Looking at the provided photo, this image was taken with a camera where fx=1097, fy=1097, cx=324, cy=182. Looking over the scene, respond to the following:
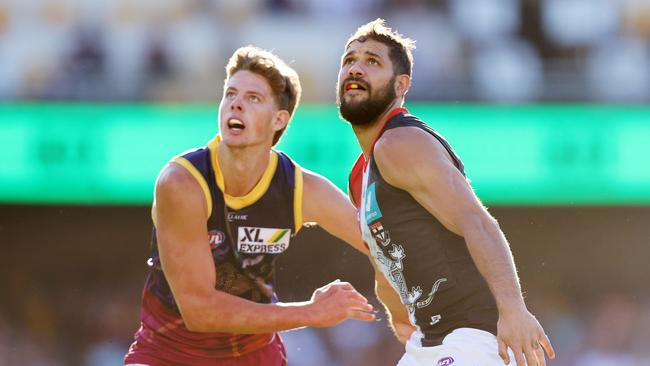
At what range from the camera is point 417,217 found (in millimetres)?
4727

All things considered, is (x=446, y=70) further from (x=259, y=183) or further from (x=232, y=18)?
(x=259, y=183)

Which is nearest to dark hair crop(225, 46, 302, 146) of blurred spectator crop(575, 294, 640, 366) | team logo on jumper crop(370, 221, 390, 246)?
team logo on jumper crop(370, 221, 390, 246)

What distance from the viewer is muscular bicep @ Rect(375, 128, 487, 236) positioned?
445 cm

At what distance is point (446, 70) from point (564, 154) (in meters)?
1.63

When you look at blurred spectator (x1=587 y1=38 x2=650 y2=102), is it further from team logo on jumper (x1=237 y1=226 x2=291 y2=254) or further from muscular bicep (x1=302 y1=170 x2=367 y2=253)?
team logo on jumper (x1=237 y1=226 x2=291 y2=254)

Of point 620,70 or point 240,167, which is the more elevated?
point 240,167

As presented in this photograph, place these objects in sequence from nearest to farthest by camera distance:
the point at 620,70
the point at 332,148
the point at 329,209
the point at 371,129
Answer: the point at 371,129
the point at 329,209
the point at 332,148
the point at 620,70

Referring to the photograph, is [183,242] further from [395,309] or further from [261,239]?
[395,309]

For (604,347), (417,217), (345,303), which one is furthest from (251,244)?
(604,347)

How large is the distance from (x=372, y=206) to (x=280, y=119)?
41.3 inches

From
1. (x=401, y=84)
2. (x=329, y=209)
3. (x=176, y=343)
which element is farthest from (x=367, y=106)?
(x=176, y=343)

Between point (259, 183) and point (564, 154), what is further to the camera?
point (564, 154)

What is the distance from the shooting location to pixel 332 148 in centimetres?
1055

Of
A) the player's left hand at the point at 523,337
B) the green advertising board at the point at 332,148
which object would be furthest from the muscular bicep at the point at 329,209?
the green advertising board at the point at 332,148
